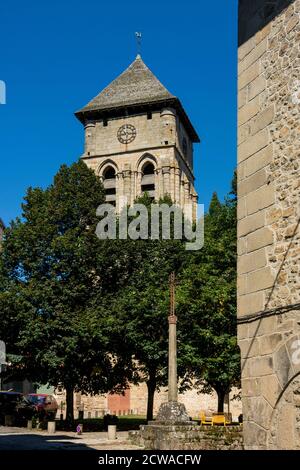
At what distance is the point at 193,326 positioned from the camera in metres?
26.6

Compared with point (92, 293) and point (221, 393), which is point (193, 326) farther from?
point (92, 293)

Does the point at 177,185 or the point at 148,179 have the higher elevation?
the point at 148,179

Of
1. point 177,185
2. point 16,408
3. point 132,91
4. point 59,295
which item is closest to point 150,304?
point 59,295

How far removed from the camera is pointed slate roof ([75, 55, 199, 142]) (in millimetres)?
57531

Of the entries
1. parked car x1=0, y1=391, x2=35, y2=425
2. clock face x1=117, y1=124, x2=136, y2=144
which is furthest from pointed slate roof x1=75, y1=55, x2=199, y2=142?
parked car x1=0, y1=391, x2=35, y2=425

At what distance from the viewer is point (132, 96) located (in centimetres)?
5934

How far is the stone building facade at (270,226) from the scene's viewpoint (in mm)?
8578

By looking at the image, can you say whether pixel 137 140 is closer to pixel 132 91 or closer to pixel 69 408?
pixel 132 91

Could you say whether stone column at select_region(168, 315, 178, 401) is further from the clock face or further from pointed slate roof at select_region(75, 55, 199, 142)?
the clock face

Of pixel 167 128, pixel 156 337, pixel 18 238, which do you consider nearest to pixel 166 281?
pixel 156 337

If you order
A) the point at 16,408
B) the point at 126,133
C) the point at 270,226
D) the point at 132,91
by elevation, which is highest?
the point at 132,91

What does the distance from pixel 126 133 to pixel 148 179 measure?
16.8ft

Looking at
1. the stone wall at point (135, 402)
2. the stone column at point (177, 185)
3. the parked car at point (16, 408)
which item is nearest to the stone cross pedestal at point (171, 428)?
the parked car at point (16, 408)
